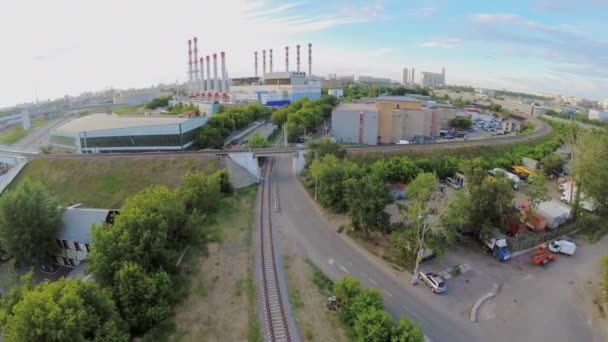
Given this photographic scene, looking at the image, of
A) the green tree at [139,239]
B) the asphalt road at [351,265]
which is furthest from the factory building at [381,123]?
the green tree at [139,239]

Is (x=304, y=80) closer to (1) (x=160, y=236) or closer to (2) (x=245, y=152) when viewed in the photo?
(2) (x=245, y=152)

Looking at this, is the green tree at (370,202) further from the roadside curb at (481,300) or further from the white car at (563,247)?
the white car at (563,247)

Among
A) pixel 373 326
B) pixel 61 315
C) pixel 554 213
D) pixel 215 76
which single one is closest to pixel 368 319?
pixel 373 326

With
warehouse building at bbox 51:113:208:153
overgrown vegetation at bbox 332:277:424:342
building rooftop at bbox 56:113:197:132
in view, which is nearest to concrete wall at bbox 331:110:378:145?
warehouse building at bbox 51:113:208:153

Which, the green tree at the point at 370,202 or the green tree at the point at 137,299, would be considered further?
the green tree at the point at 370,202

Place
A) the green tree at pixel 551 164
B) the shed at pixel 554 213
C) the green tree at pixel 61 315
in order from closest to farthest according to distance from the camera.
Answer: the green tree at pixel 61 315 < the shed at pixel 554 213 < the green tree at pixel 551 164

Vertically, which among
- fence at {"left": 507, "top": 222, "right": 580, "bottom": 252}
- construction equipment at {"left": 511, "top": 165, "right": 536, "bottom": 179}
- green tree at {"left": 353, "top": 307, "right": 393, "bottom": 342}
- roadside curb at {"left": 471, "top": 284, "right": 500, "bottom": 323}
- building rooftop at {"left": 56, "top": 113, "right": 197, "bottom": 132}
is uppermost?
building rooftop at {"left": 56, "top": 113, "right": 197, "bottom": 132}

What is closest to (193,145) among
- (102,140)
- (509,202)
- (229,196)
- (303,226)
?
(102,140)

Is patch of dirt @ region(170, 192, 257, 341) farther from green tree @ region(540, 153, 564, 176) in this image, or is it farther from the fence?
green tree @ region(540, 153, 564, 176)
